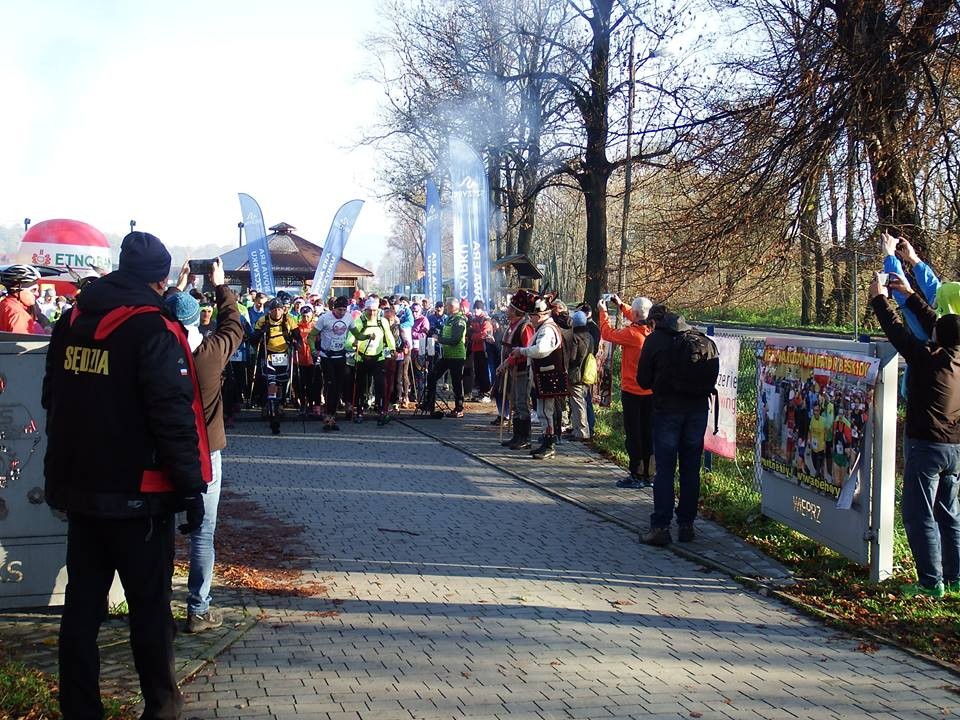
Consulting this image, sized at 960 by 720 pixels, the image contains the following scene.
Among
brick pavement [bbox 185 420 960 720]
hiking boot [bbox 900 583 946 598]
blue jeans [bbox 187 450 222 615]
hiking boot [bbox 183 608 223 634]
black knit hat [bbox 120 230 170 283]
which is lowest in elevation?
brick pavement [bbox 185 420 960 720]

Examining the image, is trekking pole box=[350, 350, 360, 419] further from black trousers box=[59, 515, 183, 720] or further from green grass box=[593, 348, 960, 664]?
black trousers box=[59, 515, 183, 720]

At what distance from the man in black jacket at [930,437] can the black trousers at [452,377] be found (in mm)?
10541

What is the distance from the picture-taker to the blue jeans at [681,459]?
7910mm

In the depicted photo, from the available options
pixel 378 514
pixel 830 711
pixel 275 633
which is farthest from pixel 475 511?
pixel 830 711

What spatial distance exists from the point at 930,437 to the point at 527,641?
2.90 meters

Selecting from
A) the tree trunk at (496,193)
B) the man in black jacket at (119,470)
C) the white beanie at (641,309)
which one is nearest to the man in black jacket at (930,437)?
the white beanie at (641,309)

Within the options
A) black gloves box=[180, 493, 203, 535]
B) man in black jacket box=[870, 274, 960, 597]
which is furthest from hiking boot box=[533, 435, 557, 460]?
black gloves box=[180, 493, 203, 535]

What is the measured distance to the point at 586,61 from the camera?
22.1 m

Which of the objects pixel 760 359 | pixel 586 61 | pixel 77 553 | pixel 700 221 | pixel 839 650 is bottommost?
pixel 839 650

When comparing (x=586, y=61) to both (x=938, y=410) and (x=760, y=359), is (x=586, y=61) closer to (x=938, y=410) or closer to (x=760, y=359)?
(x=760, y=359)

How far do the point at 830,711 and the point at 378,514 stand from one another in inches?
200

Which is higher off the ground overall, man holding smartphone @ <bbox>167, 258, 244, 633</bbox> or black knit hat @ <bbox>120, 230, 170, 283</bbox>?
black knit hat @ <bbox>120, 230, 170, 283</bbox>

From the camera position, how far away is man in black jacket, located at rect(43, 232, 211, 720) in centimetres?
377

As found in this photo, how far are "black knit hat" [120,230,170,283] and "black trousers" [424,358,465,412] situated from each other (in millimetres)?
12238
